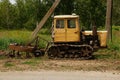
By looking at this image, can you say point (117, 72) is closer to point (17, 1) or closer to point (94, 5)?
point (94, 5)

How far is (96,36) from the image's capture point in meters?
24.1

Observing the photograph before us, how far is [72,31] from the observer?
2355 centimetres

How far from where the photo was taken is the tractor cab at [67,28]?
23.5m

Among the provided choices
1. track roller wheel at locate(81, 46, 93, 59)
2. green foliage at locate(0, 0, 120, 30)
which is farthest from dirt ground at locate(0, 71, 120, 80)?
green foliage at locate(0, 0, 120, 30)

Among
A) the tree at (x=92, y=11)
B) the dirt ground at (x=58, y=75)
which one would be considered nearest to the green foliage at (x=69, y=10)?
the tree at (x=92, y=11)

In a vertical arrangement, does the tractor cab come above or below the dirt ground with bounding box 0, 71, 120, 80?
above

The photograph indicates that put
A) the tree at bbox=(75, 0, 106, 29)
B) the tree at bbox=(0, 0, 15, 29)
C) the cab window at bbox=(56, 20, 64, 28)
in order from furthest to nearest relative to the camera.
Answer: the tree at bbox=(0, 0, 15, 29), the tree at bbox=(75, 0, 106, 29), the cab window at bbox=(56, 20, 64, 28)

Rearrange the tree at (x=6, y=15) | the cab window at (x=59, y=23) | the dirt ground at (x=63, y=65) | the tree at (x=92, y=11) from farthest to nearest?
the tree at (x=6, y=15) < the tree at (x=92, y=11) < the cab window at (x=59, y=23) < the dirt ground at (x=63, y=65)

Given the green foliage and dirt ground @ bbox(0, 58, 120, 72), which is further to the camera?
the green foliage

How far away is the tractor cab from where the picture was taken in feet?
77.2

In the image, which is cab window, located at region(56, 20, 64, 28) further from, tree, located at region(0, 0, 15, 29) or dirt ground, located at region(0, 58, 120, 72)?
tree, located at region(0, 0, 15, 29)

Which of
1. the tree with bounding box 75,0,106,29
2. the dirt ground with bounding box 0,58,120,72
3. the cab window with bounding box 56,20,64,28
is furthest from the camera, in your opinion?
the tree with bounding box 75,0,106,29

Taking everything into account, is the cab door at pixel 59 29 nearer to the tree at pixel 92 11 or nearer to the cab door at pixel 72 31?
the cab door at pixel 72 31

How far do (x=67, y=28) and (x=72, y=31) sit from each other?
353 mm
